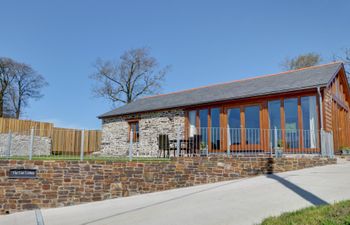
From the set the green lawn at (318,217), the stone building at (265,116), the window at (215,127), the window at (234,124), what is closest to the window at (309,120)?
the stone building at (265,116)

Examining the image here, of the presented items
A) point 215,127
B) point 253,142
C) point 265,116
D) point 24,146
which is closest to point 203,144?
point 253,142

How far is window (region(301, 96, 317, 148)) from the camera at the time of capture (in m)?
11.9

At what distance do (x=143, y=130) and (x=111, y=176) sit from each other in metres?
9.35

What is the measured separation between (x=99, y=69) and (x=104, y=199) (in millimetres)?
29899

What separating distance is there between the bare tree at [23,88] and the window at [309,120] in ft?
101

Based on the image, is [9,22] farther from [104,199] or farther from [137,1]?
[104,199]

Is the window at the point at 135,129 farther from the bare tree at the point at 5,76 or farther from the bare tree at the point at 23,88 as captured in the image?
the bare tree at the point at 23,88

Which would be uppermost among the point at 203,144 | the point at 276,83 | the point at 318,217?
the point at 276,83

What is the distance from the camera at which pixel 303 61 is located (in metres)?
30.8

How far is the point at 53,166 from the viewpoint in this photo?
8742 millimetres

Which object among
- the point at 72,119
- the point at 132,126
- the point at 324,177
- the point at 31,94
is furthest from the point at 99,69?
the point at 324,177

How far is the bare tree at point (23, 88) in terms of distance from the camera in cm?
3238

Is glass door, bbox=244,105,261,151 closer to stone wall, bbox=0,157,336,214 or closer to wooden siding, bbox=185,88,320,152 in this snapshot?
wooden siding, bbox=185,88,320,152

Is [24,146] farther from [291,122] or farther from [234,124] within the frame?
[291,122]
